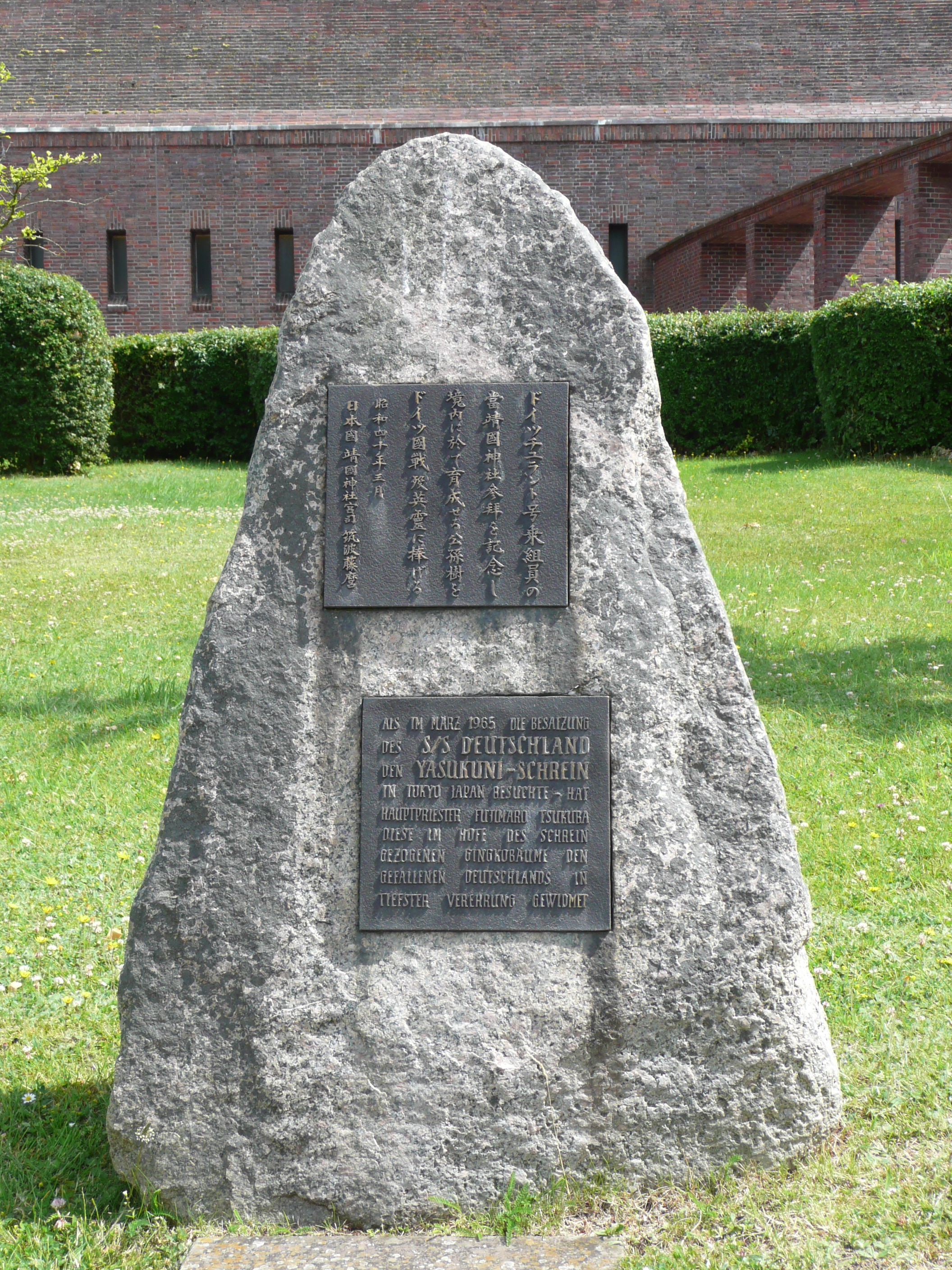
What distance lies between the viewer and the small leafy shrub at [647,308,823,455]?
754 inches

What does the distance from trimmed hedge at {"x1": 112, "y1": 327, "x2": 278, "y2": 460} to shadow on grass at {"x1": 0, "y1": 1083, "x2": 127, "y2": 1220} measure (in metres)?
18.9

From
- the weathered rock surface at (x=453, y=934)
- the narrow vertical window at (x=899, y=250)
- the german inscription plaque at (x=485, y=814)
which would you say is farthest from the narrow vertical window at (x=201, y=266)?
the german inscription plaque at (x=485, y=814)

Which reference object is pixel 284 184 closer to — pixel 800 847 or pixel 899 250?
pixel 899 250

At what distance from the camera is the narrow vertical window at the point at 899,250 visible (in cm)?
2228

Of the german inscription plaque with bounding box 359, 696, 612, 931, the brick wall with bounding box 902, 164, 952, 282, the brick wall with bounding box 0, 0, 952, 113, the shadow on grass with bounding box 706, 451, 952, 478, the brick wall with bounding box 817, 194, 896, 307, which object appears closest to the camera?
the german inscription plaque with bounding box 359, 696, 612, 931

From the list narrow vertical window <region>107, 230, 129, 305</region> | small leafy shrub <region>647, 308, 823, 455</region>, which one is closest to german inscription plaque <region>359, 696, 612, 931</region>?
small leafy shrub <region>647, 308, 823, 455</region>

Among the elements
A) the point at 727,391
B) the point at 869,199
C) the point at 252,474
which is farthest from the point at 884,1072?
the point at 869,199

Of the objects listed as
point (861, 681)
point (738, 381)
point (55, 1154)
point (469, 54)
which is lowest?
point (738, 381)

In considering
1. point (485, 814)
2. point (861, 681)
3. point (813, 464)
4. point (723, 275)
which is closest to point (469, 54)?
point (723, 275)

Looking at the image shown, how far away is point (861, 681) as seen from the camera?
7191mm

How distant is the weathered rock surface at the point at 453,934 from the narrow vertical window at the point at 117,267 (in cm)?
2713

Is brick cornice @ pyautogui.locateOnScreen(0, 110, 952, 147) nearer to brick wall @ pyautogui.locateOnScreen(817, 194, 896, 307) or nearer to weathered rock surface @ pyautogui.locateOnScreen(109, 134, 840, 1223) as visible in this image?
brick wall @ pyautogui.locateOnScreen(817, 194, 896, 307)

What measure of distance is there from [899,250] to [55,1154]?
24.6m

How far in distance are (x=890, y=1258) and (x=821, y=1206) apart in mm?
190
